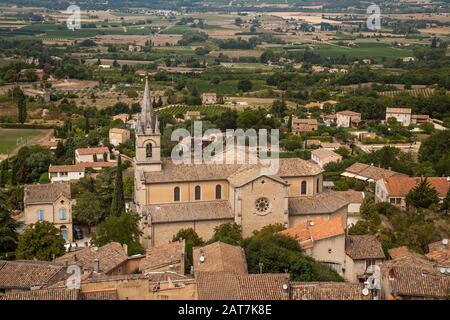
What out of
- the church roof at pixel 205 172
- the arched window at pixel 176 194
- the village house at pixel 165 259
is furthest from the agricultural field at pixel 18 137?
the village house at pixel 165 259

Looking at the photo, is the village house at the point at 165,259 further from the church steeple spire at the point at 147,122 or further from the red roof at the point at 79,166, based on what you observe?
the red roof at the point at 79,166

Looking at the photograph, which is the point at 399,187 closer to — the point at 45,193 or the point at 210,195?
the point at 210,195

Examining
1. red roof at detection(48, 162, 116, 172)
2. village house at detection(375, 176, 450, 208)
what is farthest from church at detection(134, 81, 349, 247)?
red roof at detection(48, 162, 116, 172)

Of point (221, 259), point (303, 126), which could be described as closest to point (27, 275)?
point (221, 259)

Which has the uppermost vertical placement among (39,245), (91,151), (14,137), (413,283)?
(413,283)

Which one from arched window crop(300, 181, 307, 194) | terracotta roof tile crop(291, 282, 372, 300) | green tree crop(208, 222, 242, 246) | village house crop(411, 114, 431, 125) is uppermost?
terracotta roof tile crop(291, 282, 372, 300)

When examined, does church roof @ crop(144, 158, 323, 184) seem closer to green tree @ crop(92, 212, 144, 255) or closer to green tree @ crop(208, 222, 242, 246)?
green tree @ crop(92, 212, 144, 255)

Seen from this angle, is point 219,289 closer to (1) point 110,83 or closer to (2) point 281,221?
(2) point 281,221
